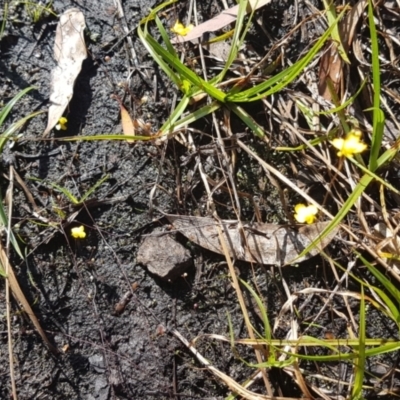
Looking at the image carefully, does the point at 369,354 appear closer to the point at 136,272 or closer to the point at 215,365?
the point at 215,365

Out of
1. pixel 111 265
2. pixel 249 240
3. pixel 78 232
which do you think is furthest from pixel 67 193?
pixel 249 240

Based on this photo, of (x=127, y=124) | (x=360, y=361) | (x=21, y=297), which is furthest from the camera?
(x=127, y=124)

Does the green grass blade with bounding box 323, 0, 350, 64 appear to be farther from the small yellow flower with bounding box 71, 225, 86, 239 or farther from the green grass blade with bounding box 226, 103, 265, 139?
the small yellow flower with bounding box 71, 225, 86, 239

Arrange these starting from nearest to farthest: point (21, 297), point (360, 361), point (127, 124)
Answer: point (360, 361) < point (21, 297) < point (127, 124)

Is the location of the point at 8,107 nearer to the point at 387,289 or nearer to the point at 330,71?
the point at 330,71

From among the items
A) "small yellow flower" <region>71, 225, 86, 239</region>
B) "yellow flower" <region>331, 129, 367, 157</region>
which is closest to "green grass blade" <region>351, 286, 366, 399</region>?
"yellow flower" <region>331, 129, 367, 157</region>

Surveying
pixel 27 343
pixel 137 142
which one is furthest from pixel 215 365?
pixel 137 142
